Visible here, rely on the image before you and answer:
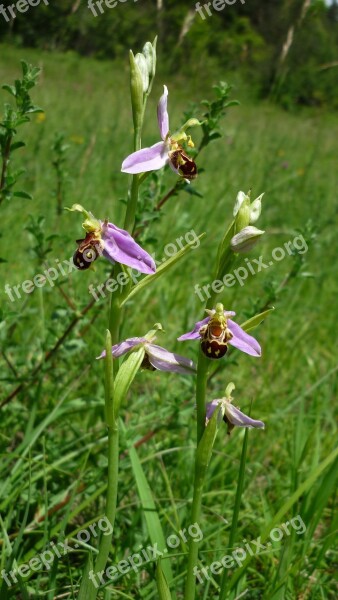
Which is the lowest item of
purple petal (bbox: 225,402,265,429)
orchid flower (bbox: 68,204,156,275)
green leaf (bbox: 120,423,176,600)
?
green leaf (bbox: 120,423,176,600)

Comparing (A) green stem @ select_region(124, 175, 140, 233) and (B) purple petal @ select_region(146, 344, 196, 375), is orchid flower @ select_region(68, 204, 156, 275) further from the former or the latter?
(B) purple petal @ select_region(146, 344, 196, 375)

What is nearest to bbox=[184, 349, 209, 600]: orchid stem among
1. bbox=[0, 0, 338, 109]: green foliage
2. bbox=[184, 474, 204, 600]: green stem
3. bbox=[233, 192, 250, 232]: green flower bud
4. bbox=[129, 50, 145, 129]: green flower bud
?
bbox=[184, 474, 204, 600]: green stem

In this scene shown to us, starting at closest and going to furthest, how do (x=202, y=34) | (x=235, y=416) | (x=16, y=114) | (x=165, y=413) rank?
(x=235, y=416) → (x=16, y=114) → (x=165, y=413) → (x=202, y=34)

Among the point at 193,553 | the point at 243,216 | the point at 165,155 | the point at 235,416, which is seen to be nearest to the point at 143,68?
the point at 165,155

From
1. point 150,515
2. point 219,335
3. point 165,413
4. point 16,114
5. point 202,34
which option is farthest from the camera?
point 202,34

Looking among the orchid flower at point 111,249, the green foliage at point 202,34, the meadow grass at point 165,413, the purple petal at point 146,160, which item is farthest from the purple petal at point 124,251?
the green foliage at point 202,34

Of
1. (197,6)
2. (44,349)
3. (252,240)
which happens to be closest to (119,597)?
(44,349)

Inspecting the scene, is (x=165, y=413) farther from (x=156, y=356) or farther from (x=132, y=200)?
(x=132, y=200)
